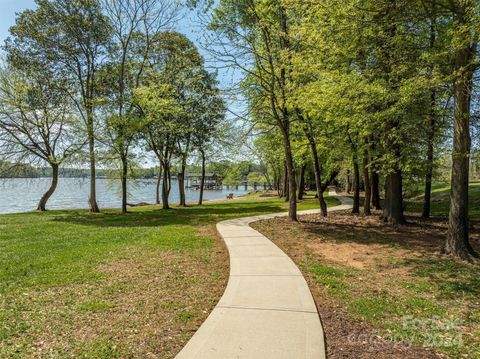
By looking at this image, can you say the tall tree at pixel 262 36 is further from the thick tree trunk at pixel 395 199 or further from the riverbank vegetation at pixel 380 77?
the thick tree trunk at pixel 395 199

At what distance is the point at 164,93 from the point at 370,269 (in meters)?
16.2

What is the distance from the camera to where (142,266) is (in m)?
6.58

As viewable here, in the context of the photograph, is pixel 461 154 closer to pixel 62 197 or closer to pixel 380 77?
pixel 380 77

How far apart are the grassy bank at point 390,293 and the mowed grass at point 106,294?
183 centimetres

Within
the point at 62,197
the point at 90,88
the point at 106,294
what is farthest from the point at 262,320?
the point at 62,197

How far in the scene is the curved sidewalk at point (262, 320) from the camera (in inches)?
129

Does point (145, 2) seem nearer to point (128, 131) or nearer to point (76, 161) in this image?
point (128, 131)

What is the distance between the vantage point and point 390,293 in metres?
5.19

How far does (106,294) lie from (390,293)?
179 inches

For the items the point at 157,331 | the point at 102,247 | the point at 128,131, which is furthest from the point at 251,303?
the point at 128,131

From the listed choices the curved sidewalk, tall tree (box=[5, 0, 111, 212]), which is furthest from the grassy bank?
tall tree (box=[5, 0, 111, 212])

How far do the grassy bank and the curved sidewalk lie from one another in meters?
0.26

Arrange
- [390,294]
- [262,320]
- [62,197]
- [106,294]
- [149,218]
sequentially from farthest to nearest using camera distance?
[62,197]
[149,218]
[390,294]
[106,294]
[262,320]

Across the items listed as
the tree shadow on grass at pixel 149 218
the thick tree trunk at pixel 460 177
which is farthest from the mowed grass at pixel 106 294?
the thick tree trunk at pixel 460 177
